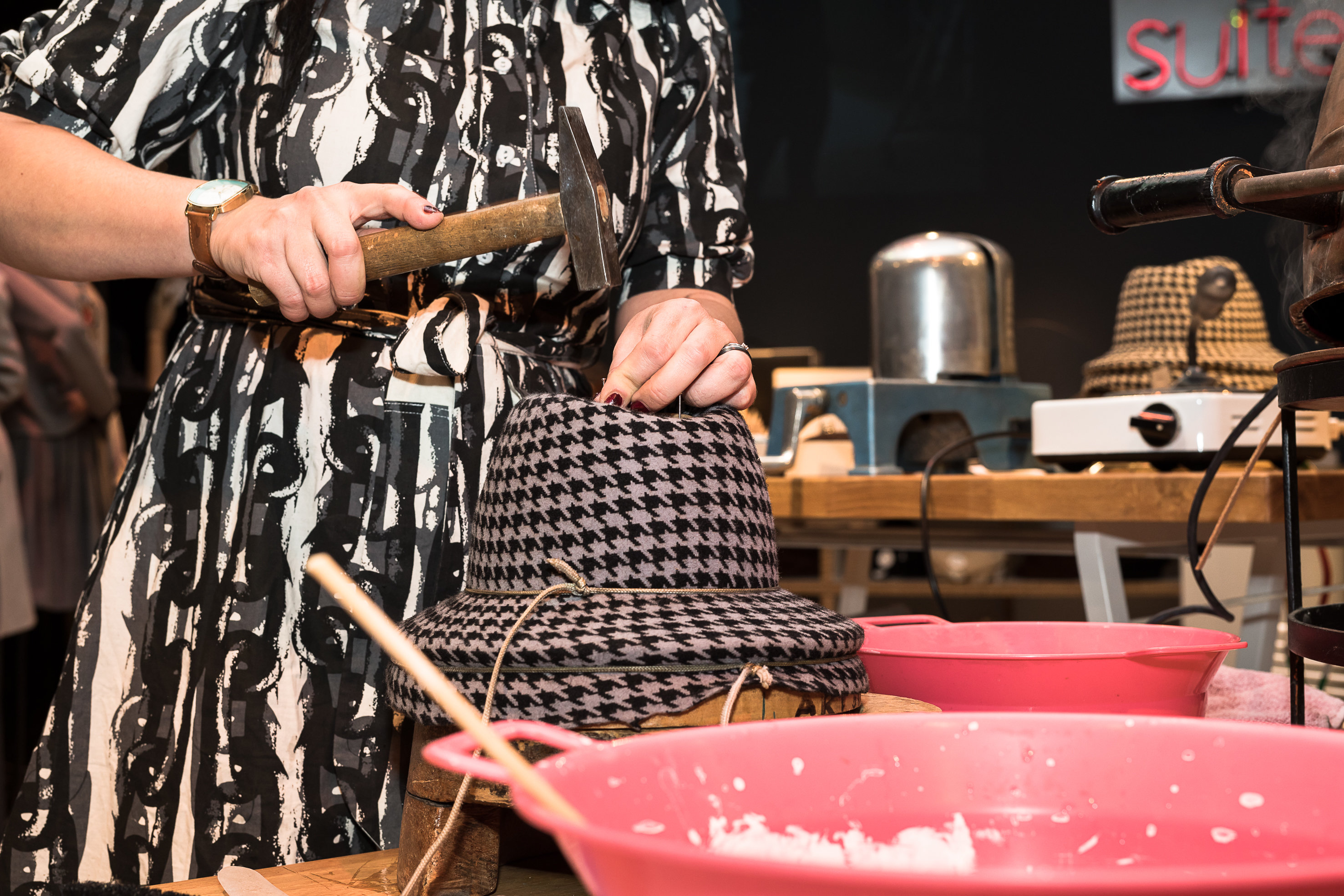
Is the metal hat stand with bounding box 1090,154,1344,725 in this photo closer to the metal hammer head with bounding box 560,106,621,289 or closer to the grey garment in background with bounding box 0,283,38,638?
the metal hammer head with bounding box 560,106,621,289

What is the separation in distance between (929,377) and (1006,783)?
5.79ft

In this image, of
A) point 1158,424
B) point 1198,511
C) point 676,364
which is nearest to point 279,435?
point 676,364

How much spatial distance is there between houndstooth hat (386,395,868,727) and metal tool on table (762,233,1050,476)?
1328mm

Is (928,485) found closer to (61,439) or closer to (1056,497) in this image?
(1056,497)

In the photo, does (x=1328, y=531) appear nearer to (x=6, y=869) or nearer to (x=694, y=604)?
(x=694, y=604)

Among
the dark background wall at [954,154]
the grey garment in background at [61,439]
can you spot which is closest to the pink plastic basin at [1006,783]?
the grey garment in background at [61,439]

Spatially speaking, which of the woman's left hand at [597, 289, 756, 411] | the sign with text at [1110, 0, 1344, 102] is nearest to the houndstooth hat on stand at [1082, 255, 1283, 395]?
the woman's left hand at [597, 289, 756, 411]

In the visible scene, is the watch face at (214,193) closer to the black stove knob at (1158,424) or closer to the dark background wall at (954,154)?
the black stove knob at (1158,424)

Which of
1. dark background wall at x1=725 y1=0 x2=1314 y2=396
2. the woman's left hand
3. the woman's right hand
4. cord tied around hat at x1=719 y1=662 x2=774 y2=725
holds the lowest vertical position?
cord tied around hat at x1=719 y1=662 x2=774 y2=725

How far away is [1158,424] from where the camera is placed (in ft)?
4.92

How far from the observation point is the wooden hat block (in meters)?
0.47

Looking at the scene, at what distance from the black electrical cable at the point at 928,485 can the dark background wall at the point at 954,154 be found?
8.33 ft

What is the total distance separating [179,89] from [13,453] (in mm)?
2677

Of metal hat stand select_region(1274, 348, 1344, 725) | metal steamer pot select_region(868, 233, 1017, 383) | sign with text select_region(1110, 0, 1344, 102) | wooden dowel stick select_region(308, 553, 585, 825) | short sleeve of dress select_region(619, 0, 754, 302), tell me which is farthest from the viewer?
sign with text select_region(1110, 0, 1344, 102)
